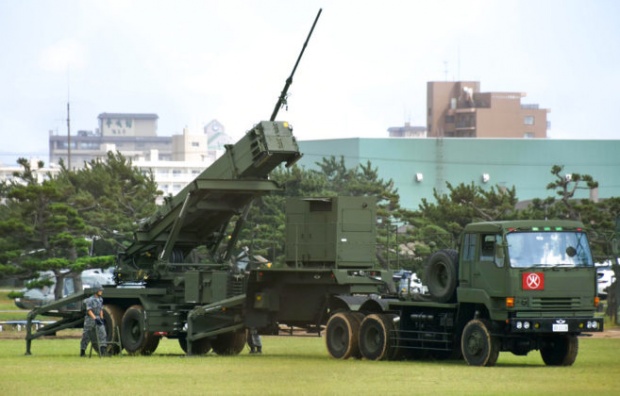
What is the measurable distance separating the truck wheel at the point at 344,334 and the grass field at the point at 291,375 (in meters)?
0.39

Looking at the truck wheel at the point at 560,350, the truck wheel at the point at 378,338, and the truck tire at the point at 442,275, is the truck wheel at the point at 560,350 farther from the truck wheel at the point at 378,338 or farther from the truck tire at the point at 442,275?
the truck wheel at the point at 378,338

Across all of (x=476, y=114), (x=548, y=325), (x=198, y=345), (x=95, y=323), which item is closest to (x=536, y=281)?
(x=548, y=325)

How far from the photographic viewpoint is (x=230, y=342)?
111 feet

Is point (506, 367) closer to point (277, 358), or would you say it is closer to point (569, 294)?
point (569, 294)

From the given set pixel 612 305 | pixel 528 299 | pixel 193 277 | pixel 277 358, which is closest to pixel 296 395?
pixel 528 299

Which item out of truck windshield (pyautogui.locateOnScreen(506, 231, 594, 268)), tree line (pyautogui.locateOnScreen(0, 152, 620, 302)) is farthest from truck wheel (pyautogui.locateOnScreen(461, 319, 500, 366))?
tree line (pyautogui.locateOnScreen(0, 152, 620, 302))

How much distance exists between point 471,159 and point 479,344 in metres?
95.2

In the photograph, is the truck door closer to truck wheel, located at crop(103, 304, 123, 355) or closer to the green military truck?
the green military truck

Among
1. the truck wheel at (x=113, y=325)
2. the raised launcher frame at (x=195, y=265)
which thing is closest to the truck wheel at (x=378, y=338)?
the raised launcher frame at (x=195, y=265)

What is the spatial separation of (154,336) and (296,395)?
41.3 ft

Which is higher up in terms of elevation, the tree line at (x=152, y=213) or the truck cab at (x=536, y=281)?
the tree line at (x=152, y=213)

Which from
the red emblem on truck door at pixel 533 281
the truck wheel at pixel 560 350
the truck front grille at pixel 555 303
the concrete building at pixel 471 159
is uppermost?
the concrete building at pixel 471 159

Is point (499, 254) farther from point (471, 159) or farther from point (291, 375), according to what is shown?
point (471, 159)

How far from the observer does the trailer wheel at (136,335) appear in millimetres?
32594
